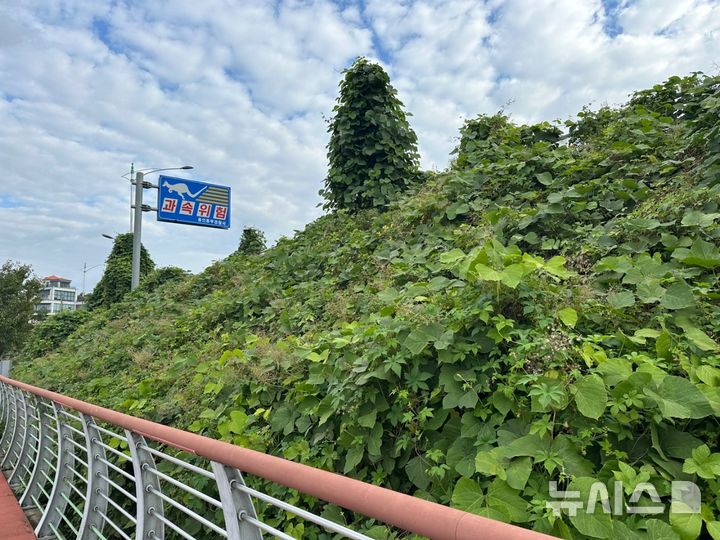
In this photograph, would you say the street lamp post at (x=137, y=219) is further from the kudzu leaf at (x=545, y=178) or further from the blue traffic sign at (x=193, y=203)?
the kudzu leaf at (x=545, y=178)

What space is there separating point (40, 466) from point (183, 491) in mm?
1728

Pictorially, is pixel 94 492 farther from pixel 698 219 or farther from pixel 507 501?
pixel 698 219

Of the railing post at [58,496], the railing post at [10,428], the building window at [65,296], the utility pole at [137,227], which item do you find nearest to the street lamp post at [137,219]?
the utility pole at [137,227]

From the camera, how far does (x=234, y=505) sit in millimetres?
1307

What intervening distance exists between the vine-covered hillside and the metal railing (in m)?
0.40

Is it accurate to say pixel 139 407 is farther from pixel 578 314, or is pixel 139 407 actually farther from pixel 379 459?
pixel 578 314

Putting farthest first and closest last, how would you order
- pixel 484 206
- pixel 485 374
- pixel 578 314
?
Answer: pixel 484 206
pixel 578 314
pixel 485 374

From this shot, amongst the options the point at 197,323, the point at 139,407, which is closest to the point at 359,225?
the point at 197,323

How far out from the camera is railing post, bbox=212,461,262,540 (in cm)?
131

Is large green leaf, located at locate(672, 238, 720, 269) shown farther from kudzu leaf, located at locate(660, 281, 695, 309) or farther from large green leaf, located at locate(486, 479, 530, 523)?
large green leaf, located at locate(486, 479, 530, 523)

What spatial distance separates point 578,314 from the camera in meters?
2.06

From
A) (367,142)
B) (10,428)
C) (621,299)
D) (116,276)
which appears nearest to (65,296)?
(116,276)

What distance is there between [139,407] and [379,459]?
2.55 m

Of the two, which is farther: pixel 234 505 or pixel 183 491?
pixel 183 491
